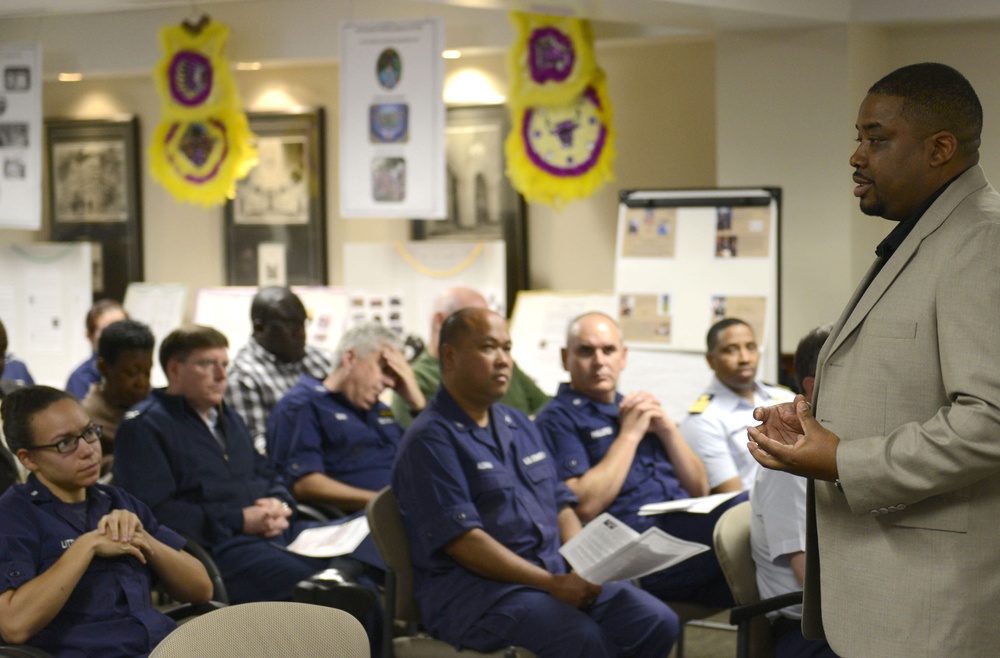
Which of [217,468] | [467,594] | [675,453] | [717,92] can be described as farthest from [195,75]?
[467,594]

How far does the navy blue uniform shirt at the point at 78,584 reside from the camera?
282cm

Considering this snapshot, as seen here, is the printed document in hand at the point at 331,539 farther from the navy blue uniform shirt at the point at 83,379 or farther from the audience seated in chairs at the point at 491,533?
the navy blue uniform shirt at the point at 83,379

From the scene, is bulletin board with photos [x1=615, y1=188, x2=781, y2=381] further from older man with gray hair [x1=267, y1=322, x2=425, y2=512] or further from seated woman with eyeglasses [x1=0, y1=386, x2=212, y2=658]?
seated woman with eyeglasses [x1=0, y1=386, x2=212, y2=658]

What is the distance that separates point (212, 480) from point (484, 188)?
3409mm

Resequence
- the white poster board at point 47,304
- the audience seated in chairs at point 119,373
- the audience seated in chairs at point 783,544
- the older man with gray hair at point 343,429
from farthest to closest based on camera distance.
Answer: the white poster board at point 47,304
the audience seated in chairs at point 119,373
the older man with gray hair at point 343,429
the audience seated in chairs at point 783,544

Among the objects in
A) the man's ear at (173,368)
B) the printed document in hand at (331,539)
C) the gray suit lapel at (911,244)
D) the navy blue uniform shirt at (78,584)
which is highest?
the gray suit lapel at (911,244)

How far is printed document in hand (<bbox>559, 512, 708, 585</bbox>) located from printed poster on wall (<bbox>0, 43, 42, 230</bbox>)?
3.91m

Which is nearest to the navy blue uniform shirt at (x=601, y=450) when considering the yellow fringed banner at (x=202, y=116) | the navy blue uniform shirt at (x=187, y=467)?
the navy blue uniform shirt at (x=187, y=467)

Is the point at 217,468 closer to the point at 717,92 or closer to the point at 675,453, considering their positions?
the point at 675,453

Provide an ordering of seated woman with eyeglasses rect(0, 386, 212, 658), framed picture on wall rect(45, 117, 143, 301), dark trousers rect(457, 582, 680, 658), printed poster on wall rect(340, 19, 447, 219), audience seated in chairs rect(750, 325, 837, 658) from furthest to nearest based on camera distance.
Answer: framed picture on wall rect(45, 117, 143, 301)
printed poster on wall rect(340, 19, 447, 219)
dark trousers rect(457, 582, 680, 658)
audience seated in chairs rect(750, 325, 837, 658)
seated woman with eyeglasses rect(0, 386, 212, 658)

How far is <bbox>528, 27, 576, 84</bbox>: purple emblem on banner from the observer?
6195 mm

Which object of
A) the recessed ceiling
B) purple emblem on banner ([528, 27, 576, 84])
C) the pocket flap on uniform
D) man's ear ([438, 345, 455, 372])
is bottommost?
man's ear ([438, 345, 455, 372])

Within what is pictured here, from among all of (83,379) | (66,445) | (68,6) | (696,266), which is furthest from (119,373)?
(68,6)

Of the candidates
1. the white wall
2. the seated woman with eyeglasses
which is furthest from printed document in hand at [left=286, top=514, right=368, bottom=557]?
the white wall
